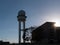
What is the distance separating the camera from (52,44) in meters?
45.6

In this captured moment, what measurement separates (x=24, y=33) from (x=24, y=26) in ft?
9.62

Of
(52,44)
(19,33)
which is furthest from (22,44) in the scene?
(52,44)

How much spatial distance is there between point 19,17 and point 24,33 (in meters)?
7.24

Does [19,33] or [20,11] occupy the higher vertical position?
[20,11]

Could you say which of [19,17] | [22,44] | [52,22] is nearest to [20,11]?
[19,17]

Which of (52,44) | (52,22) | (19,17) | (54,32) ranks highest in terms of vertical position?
(19,17)

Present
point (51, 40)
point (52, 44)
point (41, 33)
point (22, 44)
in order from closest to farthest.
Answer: point (52, 44), point (51, 40), point (41, 33), point (22, 44)

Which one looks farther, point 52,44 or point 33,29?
point 33,29

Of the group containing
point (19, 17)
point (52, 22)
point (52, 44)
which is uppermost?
point (19, 17)

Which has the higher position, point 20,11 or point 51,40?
point 20,11

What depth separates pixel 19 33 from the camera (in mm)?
68188

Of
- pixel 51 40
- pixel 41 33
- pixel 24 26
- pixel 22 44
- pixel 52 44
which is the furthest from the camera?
pixel 24 26

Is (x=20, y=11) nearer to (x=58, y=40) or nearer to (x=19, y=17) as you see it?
(x=19, y=17)

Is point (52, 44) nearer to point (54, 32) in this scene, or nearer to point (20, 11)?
point (54, 32)
